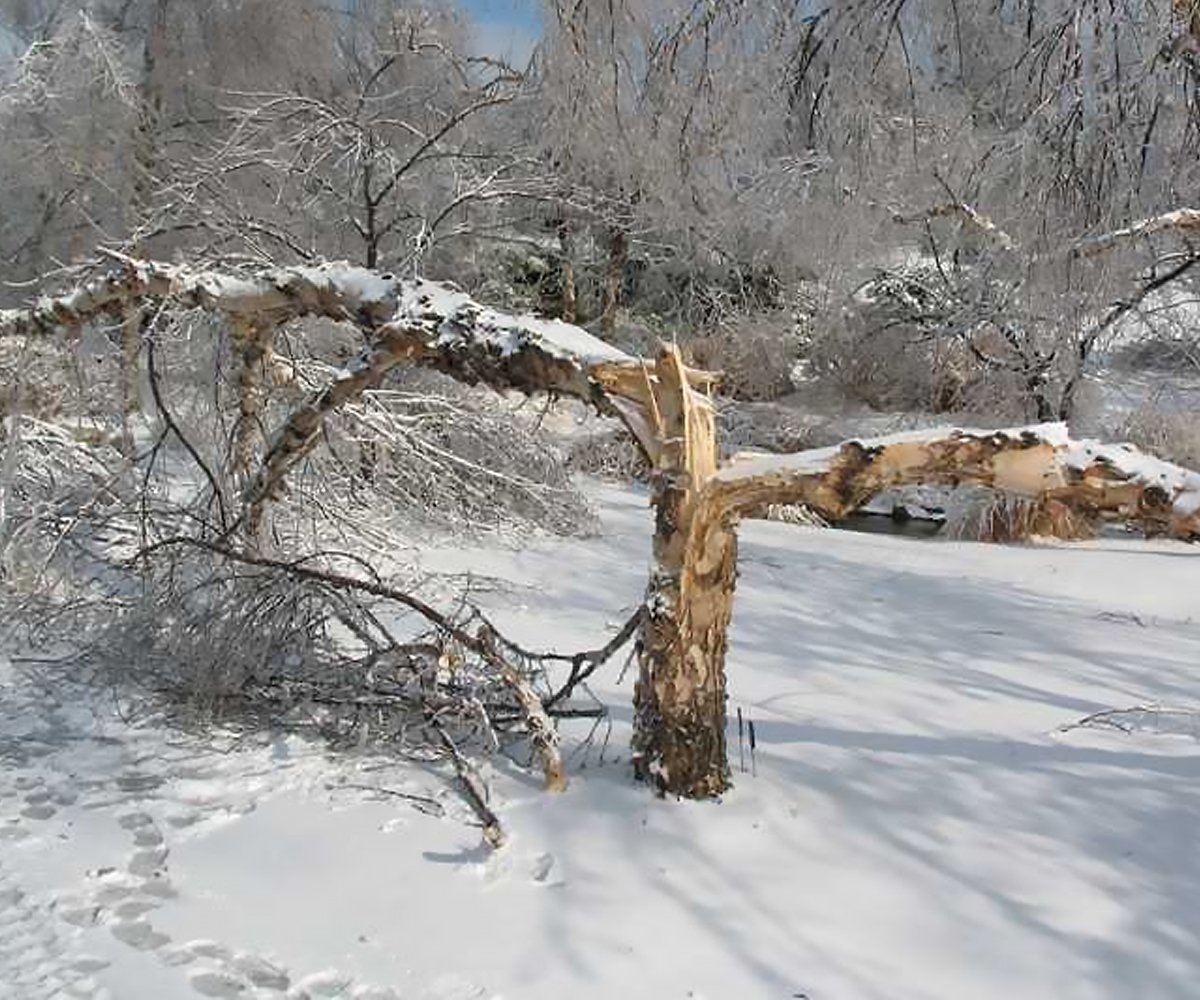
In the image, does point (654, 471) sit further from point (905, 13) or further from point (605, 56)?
point (905, 13)

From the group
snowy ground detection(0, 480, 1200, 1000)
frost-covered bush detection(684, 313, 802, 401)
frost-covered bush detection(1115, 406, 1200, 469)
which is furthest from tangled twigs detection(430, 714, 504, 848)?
frost-covered bush detection(684, 313, 802, 401)

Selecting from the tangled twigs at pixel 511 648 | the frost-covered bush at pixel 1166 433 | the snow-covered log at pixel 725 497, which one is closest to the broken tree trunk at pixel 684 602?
the snow-covered log at pixel 725 497

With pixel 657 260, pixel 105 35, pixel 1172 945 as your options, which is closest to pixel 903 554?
pixel 1172 945

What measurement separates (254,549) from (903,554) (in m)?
6.72

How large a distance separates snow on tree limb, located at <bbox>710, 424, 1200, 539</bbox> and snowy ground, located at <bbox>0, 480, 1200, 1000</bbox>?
38.0 inches

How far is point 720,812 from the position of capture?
3.38 m

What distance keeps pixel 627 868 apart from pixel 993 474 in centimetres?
150

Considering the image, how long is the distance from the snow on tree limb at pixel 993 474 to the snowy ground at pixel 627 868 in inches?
38.0

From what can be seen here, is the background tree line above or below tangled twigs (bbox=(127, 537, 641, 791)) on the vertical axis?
above

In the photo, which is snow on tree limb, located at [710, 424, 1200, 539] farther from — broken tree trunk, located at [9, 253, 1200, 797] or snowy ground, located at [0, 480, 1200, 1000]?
snowy ground, located at [0, 480, 1200, 1000]

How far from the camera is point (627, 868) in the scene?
306cm

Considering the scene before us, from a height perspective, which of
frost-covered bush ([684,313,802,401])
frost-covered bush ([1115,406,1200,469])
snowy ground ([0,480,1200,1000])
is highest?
frost-covered bush ([684,313,802,401])

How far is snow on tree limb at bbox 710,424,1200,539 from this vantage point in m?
3.18

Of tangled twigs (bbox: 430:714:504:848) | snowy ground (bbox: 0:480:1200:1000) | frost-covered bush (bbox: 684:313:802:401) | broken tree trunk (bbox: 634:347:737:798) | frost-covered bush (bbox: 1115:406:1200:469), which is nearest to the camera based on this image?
snowy ground (bbox: 0:480:1200:1000)
